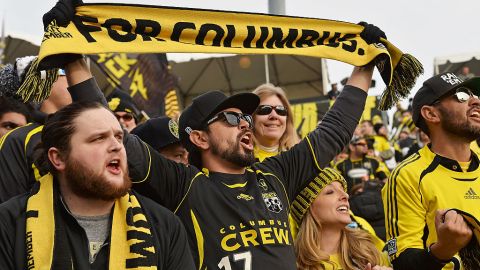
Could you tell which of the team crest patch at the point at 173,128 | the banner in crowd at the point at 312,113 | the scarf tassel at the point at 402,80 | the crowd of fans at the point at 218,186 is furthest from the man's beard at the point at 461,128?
the banner in crowd at the point at 312,113

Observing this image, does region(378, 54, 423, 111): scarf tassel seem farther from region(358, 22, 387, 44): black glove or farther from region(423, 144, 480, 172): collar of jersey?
region(423, 144, 480, 172): collar of jersey

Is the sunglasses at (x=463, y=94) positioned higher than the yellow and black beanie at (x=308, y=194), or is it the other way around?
the sunglasses at (x=463, y=94)

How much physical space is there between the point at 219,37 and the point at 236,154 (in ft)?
2.50

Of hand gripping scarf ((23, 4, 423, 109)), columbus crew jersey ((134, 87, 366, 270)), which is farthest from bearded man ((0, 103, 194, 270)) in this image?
hand gripping scarf ((23, 4, 423, 109))

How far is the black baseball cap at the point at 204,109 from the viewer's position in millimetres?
4309

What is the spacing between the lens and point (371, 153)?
11.0 m

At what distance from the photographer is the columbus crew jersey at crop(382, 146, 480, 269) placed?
4348 mm

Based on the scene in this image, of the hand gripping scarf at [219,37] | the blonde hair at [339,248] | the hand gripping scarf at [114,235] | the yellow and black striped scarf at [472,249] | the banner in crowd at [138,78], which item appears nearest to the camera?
the hand gripping scarf at [114,235]

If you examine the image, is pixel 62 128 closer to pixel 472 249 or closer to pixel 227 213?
pixel 227 213

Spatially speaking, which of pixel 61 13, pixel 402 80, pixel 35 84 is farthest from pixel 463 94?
pixel 35 84

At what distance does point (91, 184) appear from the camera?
10.6ft

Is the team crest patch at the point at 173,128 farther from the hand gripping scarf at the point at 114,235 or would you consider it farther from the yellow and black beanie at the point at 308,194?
the hand gripping scarf at the point at 114,235

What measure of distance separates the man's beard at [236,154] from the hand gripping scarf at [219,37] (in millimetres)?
602

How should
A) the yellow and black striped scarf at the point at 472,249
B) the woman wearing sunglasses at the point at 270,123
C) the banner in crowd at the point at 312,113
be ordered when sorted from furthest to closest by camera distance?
the banner in crowd at the point at 312,113 → the woman wearing sunglasses at the point at 270,123 → the yellow and black striped scarf at the point at 472,249
